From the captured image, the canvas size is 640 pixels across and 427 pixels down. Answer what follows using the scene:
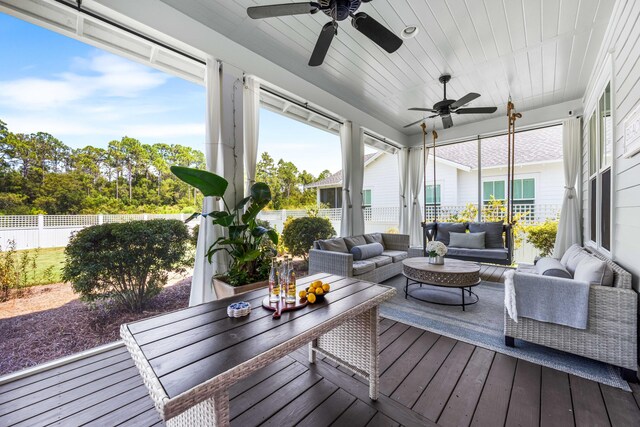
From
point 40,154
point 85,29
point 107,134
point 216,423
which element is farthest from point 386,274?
Answer: point 85,29

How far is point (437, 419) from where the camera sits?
63.0 inches

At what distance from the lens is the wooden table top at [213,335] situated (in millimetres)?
957

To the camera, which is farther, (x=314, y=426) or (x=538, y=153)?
(x=538, y=153)

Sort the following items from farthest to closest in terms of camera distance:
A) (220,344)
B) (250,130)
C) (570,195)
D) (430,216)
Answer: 1. (430,216)
2. (570,195)
3. (250,130)
4. (220,344)

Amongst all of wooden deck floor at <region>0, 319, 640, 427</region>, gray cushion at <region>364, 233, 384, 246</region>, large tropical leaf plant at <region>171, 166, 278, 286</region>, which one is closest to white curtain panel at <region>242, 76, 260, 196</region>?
large tropical leaf plant at <region>171, 166, 278, 286</region>

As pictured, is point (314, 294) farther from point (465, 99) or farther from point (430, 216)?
point (430, 216)

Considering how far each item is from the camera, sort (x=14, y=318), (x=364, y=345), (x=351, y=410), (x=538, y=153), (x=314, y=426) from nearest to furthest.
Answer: (x=314, y=426) < (x=351, y=410) < (x=364, y=345) < (x=14, y=318) < (x=538, y=153)

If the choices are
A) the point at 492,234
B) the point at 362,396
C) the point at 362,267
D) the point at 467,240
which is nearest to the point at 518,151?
the point at 492,234

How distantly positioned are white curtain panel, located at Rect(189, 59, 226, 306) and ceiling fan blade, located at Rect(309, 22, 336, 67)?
1.20 meters

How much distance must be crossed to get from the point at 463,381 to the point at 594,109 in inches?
177

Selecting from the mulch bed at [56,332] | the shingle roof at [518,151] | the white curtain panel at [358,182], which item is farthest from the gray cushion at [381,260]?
the mulch bed at [56,332]

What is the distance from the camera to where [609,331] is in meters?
2.01

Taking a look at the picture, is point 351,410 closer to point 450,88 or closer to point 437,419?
point 437,419

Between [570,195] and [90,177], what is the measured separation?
23.5 feet
